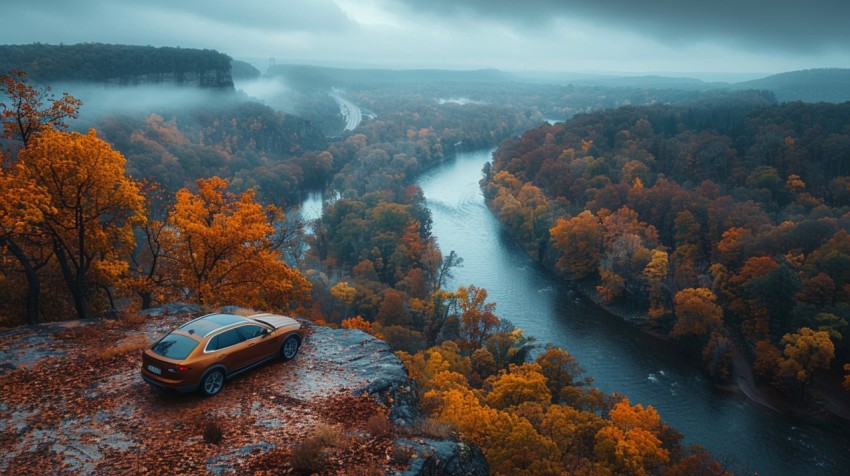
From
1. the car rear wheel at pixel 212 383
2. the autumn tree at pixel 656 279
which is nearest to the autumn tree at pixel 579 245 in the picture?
the autumn tree at pixel 656 279

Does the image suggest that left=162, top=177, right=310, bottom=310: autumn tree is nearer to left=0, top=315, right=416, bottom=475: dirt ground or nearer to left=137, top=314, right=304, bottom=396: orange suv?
left=0, top=315, right=416, bottom=475: dirt ground

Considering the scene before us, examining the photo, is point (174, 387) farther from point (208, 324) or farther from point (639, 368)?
point (639, 368)

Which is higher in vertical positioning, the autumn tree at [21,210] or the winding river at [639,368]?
the autumn tree at [21,210]

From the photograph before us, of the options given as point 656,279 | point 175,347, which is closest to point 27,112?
point 175,347

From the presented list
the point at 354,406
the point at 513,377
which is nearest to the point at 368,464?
the point at 354,406

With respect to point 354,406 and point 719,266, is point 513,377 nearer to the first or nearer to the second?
point 354,406

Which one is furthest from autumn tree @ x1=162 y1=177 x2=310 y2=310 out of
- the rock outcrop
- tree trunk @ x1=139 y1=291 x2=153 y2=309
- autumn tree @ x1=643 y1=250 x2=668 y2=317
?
autumn tree @ x1=643 y1=250 x2=668 y2=317

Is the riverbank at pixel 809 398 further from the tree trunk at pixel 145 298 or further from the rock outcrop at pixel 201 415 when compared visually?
the tree trunk at pixel 145 298
